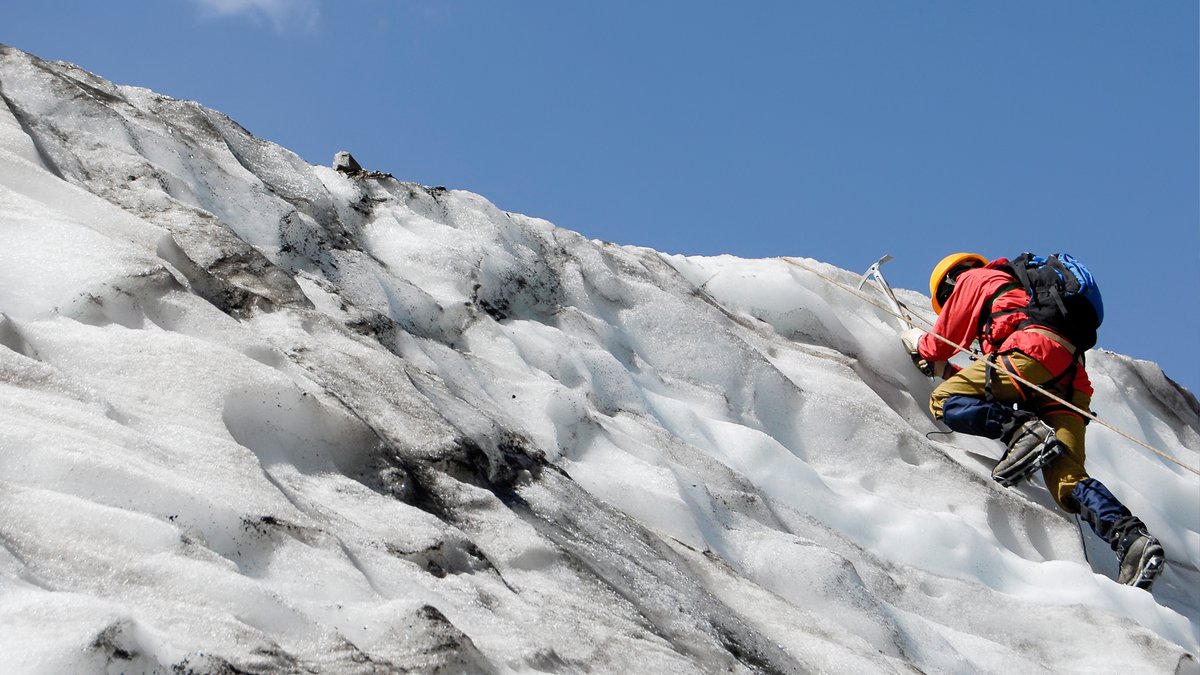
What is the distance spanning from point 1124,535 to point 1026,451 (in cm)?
68

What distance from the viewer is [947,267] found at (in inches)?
276

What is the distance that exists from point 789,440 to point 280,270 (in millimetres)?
3172

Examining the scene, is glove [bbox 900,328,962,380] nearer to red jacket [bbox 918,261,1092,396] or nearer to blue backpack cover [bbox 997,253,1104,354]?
red jacket [bbox 918,261,1092,396]

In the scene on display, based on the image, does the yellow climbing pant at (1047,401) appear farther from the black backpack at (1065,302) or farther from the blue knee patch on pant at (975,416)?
the black backpack at (1065,302)

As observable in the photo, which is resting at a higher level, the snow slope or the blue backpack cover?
the blue backpack cover

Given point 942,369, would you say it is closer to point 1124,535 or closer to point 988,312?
point 988,312

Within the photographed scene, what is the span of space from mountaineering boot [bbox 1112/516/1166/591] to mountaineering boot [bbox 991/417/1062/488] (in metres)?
0.53

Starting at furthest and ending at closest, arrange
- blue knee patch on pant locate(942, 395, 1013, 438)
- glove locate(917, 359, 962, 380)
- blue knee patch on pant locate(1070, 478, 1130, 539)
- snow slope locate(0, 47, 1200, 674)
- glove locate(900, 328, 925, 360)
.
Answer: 1. glove locate(900, 328, 925, 360)
2. glove locate(917, 359, 962, 380)
3. blue knee patch on pant locate(942, 395, 1013, 438)
4. blue knee patch on pant locate(1070, 478, 1130, 539)
5. snow slope locate(0, 47, 1200, 674)

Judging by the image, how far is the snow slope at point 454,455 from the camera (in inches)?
87.5

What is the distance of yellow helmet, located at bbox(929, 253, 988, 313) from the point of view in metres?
7.00

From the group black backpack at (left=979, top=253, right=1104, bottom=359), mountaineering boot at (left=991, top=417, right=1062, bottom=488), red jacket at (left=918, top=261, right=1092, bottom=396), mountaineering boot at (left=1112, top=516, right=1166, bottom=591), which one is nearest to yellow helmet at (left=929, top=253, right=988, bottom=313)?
red jacket at (left=918, top=261, right=1092, bottom=396)

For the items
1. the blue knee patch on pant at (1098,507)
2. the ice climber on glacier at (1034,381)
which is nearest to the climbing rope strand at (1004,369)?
the ice climber on glacier at (1034,381)

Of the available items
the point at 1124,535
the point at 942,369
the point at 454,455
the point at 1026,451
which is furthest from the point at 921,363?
the point at 454,455

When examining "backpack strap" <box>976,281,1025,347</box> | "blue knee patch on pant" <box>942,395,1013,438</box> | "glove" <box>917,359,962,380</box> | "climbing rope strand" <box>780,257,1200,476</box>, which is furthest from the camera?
"glove" <box>917,359,962,380</box>
